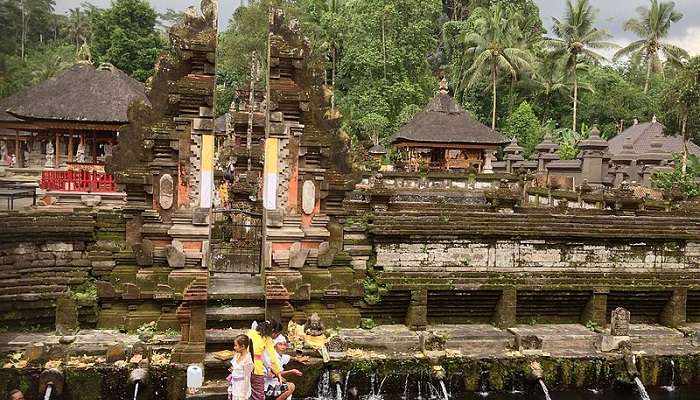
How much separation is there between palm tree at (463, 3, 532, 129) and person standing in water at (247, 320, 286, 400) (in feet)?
140

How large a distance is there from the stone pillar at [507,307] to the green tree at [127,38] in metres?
41.2

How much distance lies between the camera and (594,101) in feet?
184

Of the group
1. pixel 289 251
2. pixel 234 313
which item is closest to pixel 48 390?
pixel 234 313

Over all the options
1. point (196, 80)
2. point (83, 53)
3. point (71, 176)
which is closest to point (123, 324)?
point (196, 80)

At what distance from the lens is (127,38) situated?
46.3 metres

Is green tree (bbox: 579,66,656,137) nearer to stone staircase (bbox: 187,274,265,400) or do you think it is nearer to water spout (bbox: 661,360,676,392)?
water spout (bbox: 661,360,676,392)

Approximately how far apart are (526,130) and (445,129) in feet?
54.9

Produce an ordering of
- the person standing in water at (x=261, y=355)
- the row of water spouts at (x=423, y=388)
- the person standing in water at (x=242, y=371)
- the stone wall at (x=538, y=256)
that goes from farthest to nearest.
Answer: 1. the stone wall at (x=538, y=256)
2. the row of water spouts at (x=423, y=388)
3. the person standing in water at (x=261, y=355)
4. the person standing in water at (x=242, y=371)

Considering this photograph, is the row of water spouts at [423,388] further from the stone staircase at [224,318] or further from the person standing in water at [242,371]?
the person standing in water at [242,371]

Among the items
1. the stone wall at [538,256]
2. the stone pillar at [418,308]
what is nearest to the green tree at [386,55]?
the stone wall at [538,256]

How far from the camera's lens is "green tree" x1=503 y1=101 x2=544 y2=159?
46.9 meters

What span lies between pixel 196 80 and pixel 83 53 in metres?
15.6

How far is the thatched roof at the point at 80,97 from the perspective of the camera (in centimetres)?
2014

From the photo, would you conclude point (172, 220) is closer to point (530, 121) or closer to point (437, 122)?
point (437, 122)
